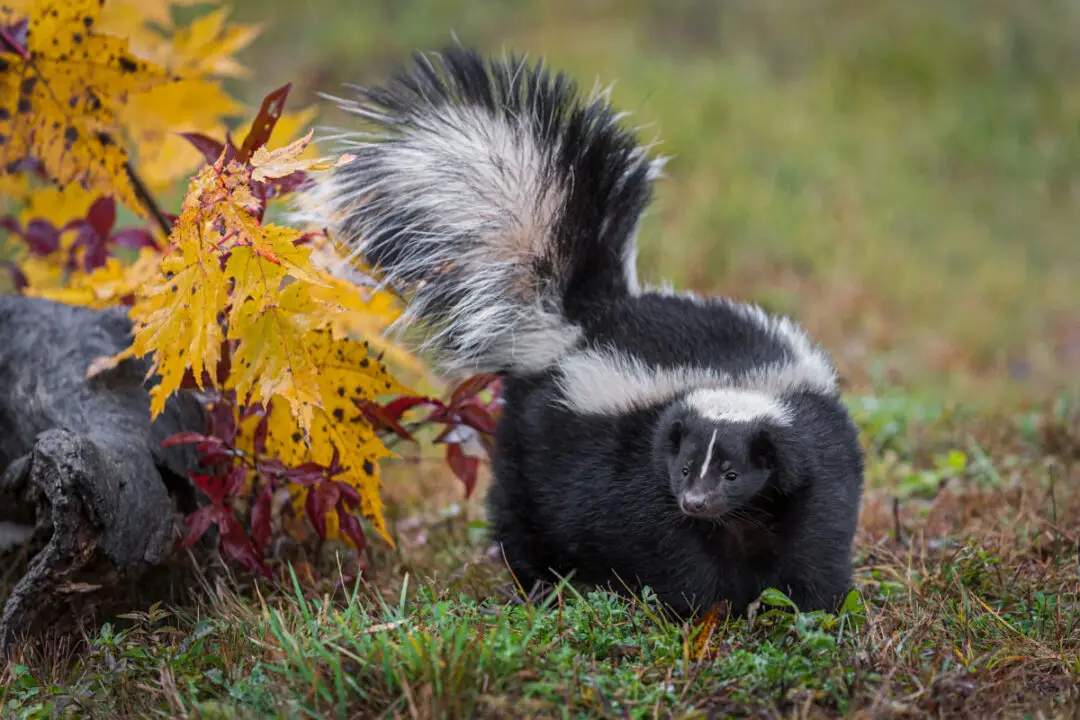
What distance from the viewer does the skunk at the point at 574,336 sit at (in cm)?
348

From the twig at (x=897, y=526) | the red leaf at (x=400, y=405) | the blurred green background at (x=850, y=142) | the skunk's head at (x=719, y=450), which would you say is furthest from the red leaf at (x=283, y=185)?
the blurred green background at (x=850, y=142)

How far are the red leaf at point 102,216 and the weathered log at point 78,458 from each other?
416 millimetres

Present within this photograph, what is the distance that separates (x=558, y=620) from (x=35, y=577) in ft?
5.06

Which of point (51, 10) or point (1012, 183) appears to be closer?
point (51, 10)

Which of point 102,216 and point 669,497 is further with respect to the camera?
point 102,216

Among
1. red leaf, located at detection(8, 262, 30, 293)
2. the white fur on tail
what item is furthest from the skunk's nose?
red leaf, located at detection(8, 262, 30, 293)

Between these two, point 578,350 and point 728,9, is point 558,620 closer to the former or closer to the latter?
point 578,350

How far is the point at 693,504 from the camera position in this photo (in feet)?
10.4

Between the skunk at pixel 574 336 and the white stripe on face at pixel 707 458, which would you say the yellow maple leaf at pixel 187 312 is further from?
the white stripe on face at pixel 707 458

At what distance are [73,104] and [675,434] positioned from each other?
2.32 metres

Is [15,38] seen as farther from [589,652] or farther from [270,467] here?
[589,652]

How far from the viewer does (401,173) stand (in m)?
3.84

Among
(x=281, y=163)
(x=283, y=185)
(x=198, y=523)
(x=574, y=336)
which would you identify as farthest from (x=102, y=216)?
(x=574, y=336)

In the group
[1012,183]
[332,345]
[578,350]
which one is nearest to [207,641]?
[332,345]
